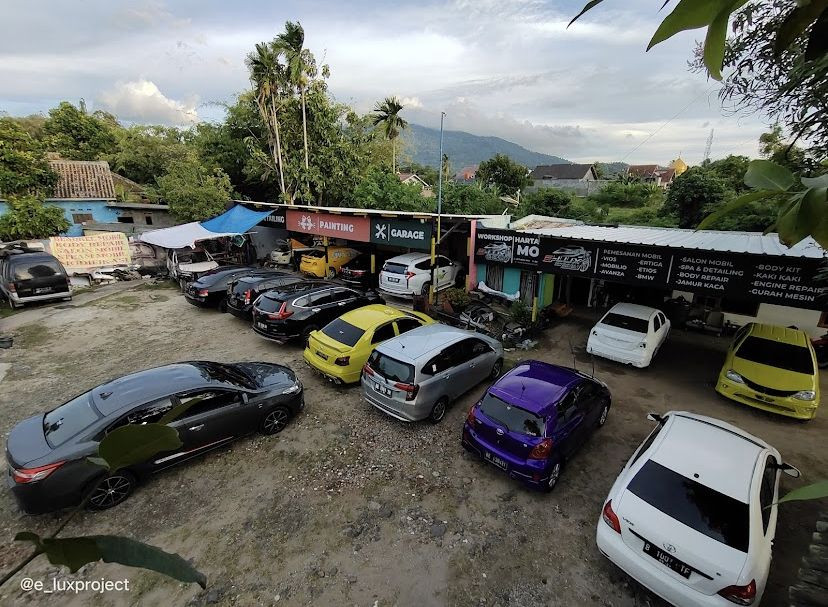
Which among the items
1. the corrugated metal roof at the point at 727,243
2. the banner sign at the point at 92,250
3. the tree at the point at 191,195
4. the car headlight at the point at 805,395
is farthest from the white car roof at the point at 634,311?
the banner sign at the point at 92,250

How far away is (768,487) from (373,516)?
189 inches

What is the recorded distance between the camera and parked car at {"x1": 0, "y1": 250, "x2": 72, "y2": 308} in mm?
13430

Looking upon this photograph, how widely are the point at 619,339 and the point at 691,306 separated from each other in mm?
5675

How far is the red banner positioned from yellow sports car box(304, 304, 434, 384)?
6429 millimetres

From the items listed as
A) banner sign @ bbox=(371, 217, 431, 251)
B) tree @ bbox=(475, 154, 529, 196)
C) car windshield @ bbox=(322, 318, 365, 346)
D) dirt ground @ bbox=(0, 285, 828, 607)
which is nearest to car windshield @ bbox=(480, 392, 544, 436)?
dirt ground @ bbox=(0, 285, 828, 607)

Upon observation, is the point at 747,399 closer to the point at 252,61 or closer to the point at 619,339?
the point at 619,339

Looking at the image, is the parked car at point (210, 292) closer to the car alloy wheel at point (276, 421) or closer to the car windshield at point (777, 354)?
the car alloy wheel at point (276, 421)

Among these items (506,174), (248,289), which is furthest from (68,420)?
(506,174)

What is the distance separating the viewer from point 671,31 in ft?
2.18

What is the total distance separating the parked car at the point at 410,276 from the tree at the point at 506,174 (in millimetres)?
36906

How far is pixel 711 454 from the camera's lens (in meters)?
4.98

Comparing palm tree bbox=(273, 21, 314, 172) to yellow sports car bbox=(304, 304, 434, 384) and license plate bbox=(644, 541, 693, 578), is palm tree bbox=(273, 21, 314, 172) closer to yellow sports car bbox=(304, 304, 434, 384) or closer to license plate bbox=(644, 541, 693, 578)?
yellow sports car bbox=(304, 304, 434, 384)

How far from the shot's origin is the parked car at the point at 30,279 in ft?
44.1

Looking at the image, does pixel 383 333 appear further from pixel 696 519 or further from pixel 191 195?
pixel 191 195
